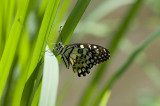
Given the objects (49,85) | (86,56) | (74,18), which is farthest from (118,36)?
(49,85)

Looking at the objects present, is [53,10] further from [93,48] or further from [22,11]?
[93,48]

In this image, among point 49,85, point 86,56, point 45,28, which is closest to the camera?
point 49,85

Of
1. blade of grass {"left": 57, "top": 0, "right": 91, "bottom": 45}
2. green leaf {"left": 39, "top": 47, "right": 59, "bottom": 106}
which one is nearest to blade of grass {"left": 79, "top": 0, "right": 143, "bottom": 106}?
blade of grass {"left": 57, "top": 0, "right": 91, "bottom": 45}

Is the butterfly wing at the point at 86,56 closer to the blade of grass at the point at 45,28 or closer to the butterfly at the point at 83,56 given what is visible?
the butterfly at the point at 83,56

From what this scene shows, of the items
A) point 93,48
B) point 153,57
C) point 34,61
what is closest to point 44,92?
point 34,61

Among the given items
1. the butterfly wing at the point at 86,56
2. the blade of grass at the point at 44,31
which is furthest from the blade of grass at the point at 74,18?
the butterfly wing at the point at 86,56

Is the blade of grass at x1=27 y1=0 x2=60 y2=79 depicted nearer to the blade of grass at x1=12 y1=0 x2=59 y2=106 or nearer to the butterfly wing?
the blade of grass at x1=12 y1=0 x2=59 y2=106

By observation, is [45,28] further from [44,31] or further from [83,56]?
[83,56]

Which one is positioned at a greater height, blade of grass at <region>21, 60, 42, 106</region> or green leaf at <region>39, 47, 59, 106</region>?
blade of grass at <region>21, 60, 42, 106</region>
